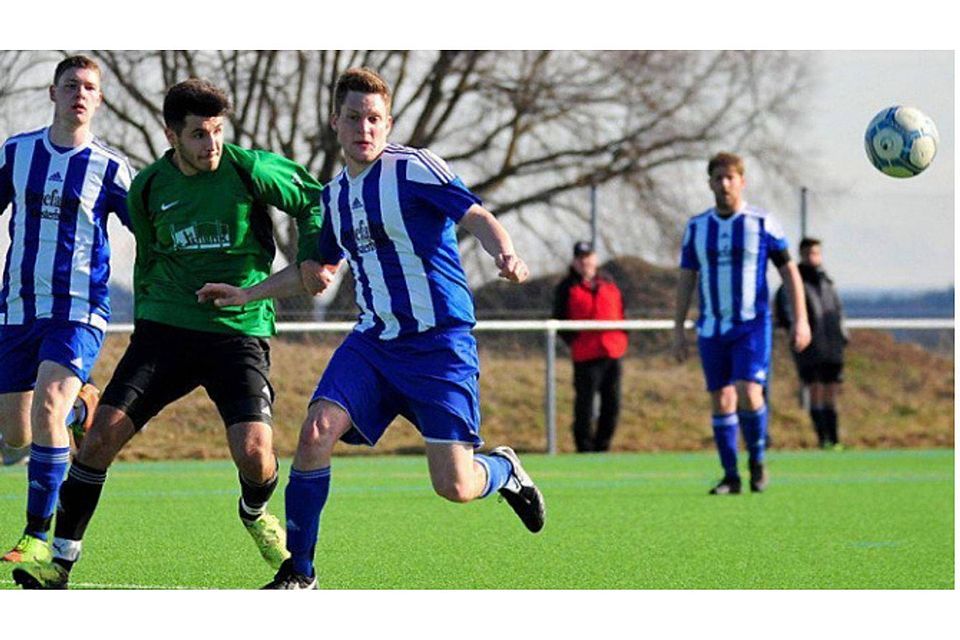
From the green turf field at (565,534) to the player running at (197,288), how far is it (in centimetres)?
48

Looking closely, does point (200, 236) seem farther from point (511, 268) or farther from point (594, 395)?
point (594, 395)

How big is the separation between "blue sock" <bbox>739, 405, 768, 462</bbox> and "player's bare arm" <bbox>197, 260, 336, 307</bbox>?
5.27 meters

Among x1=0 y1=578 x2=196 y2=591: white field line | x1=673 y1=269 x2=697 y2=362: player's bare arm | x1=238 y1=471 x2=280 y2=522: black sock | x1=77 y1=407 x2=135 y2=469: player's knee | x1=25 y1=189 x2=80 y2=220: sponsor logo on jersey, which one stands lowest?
x1=0 y1=578 x2=196 y2=591: white field line

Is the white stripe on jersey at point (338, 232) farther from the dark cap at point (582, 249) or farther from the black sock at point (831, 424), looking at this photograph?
the black sock at point (831, 424)

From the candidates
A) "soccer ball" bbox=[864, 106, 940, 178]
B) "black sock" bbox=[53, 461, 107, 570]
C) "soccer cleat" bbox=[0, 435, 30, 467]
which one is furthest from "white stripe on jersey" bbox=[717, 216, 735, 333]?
"soccer cleat" bbox=[0, 435, 30, 467]

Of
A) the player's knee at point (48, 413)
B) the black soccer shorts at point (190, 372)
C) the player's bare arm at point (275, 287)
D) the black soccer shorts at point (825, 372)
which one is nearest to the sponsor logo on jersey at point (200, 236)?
the player's bare arm at point (275, 287)

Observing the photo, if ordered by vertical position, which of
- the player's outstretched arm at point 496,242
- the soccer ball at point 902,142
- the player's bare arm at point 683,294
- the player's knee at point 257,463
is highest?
the soccer ball at point 902,142

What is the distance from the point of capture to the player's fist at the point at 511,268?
18.8ft

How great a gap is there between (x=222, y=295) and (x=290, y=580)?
103 cm

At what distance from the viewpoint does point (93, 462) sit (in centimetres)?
639

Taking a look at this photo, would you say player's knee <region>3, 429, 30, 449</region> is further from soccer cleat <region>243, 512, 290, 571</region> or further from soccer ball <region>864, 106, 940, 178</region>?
soccer ball <region>864, 106, 940, 178</region>

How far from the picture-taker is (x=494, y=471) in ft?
22.3

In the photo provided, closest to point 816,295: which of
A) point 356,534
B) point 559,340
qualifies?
point 559,340

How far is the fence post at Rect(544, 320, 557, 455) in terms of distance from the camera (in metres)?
16.2
